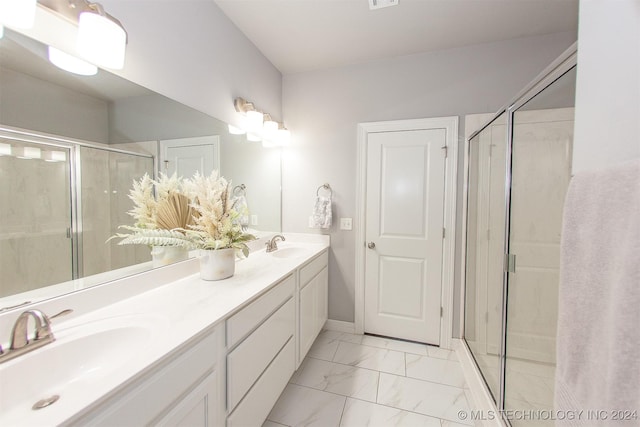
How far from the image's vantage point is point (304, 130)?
2488 mm

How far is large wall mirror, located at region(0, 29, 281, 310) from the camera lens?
78cm

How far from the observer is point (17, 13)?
0.76 m

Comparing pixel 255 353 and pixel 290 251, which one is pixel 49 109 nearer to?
pixel 255 353

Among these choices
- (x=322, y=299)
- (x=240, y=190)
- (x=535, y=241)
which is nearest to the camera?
(x=535, y=241)

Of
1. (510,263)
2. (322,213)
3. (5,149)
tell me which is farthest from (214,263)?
(510,263)

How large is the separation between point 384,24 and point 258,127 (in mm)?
1260

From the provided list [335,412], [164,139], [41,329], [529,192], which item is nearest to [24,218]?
[41,329]

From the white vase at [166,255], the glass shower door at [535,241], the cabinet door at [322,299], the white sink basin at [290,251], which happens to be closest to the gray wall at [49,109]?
the white vase at [166,255]

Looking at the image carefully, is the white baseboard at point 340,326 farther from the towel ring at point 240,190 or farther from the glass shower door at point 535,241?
the towel ring at point 240,190

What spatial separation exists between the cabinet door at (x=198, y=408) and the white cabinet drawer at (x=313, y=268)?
898 mm

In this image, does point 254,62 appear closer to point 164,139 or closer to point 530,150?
point 164,139

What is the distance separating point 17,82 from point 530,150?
2.56 m

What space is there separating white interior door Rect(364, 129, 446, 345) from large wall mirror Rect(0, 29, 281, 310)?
5.61ft

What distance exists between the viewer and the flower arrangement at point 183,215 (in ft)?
3.88
